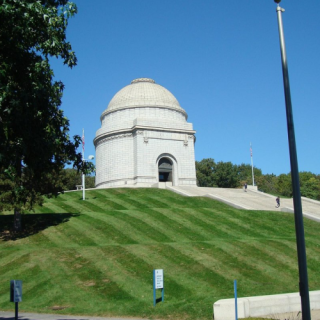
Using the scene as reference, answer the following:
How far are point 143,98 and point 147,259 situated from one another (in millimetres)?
42343

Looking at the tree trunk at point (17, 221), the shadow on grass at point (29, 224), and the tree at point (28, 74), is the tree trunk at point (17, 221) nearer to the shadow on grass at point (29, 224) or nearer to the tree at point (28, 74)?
the shadow on grass at point (29, 224)

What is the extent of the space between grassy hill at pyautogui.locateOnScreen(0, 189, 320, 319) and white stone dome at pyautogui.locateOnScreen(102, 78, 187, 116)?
2994 centimetres

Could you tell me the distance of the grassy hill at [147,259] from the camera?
16.6 m

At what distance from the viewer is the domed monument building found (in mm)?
55656

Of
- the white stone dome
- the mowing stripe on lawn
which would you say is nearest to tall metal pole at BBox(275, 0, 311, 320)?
the mowing stripe on lawn

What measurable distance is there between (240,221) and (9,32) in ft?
71.1

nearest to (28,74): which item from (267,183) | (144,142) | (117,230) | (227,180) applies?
(117,230)

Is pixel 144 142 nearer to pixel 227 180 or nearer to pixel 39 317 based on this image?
pixel 227 180

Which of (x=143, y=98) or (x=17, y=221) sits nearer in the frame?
(x=17, y=221)

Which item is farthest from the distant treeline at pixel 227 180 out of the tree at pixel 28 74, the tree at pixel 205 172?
the tree at pixel 28 74

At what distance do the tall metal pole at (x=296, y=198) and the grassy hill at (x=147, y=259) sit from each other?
5.99m

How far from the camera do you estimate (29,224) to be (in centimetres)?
2819

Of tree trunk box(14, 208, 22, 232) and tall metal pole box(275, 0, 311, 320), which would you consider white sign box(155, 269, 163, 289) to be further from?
tree trunk box(14, 208, 22, 232)

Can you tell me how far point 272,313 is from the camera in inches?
576
